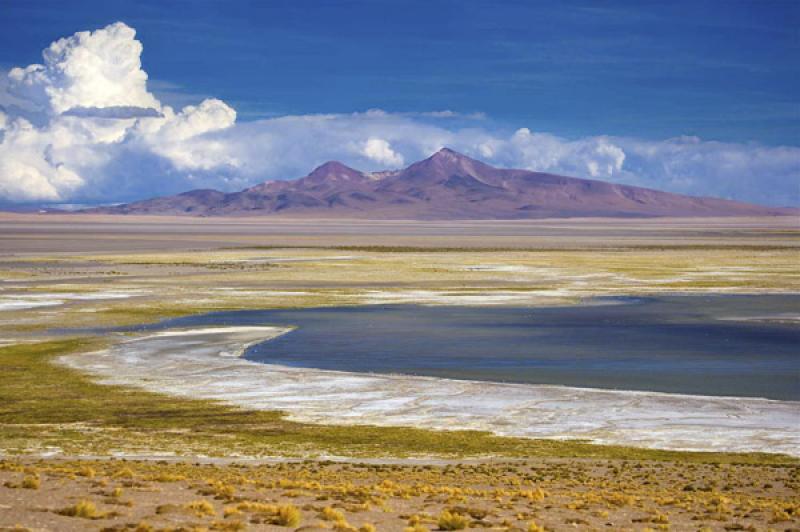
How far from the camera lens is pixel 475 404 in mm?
30266

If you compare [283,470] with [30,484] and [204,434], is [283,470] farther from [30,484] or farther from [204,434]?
[30,484]

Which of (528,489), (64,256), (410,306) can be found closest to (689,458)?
(528,489)

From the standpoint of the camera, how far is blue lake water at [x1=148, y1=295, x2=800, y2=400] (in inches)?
1389

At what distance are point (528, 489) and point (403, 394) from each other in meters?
12.3

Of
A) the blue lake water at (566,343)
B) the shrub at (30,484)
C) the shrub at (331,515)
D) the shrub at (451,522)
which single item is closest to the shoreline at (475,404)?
the blue lake water at (566,343)

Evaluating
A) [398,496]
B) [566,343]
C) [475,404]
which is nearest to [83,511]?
[398,496]

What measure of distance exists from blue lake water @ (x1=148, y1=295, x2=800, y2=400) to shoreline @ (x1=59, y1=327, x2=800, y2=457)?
6.49ft

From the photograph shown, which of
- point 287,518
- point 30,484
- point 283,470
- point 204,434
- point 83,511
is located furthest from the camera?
point 204,434

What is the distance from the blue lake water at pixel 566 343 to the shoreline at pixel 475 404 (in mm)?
1979

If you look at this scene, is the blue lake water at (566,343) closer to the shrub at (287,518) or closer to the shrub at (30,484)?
the shrub at (287,518)

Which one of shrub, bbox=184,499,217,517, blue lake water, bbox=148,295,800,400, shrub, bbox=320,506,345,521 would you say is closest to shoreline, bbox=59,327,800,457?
blue lake water, bbox=148,295,800,400

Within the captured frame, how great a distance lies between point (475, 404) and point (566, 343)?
13776mm

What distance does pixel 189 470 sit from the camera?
832 inches

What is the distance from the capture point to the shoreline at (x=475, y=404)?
86.2 feet
